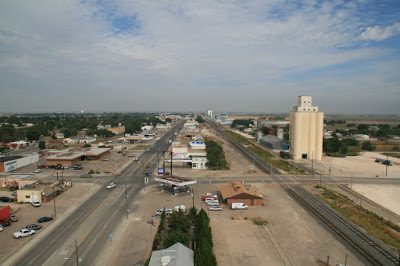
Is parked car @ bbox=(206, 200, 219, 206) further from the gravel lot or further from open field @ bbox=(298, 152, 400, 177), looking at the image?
open field @ bbox=(298, 152, 400, 177)

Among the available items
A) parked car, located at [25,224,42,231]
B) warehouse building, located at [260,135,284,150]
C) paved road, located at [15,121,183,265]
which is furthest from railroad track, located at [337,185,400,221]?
warehouse building, located at [260,135,284,150]

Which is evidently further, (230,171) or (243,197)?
(230,171)

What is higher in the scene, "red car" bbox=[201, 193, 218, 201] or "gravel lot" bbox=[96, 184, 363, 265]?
"red car" bbox=[201, 193, 218, 201]

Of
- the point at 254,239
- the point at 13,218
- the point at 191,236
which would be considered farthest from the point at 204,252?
the point at 13,218

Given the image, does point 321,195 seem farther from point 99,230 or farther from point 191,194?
point 99,230

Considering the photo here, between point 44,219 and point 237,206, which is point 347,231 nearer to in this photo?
point 237,206

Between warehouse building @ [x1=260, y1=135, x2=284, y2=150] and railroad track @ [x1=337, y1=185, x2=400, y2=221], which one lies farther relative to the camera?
warehouse building @ [x1=260, y1=135, x2=284, y2=150]
